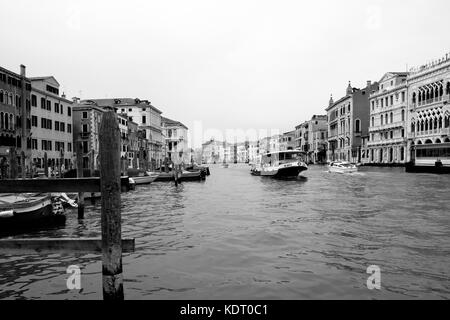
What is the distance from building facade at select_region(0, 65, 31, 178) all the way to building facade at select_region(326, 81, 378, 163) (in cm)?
6080

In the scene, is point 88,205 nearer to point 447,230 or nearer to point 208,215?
point 208,215

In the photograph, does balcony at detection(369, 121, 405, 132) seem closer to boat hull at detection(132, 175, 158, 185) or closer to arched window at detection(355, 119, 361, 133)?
arched window at detection(355, 119, 361, 133)

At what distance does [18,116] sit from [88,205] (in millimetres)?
21275

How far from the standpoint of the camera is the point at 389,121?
6419 centimetres

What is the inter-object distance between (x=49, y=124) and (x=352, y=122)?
60212 mm

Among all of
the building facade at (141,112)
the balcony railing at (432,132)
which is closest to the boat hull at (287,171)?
the balcony railing at (432,132)

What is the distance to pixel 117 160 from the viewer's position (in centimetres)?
462

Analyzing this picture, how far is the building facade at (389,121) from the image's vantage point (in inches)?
2359

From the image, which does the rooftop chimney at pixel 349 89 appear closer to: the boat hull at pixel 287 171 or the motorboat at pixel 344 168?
the motorboat at pixel 344 168

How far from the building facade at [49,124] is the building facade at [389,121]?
47445mm

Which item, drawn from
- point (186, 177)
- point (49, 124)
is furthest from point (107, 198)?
point (49, 124)

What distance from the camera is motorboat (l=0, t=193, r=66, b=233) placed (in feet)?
38.2

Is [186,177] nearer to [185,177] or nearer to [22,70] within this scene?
[185,177]
